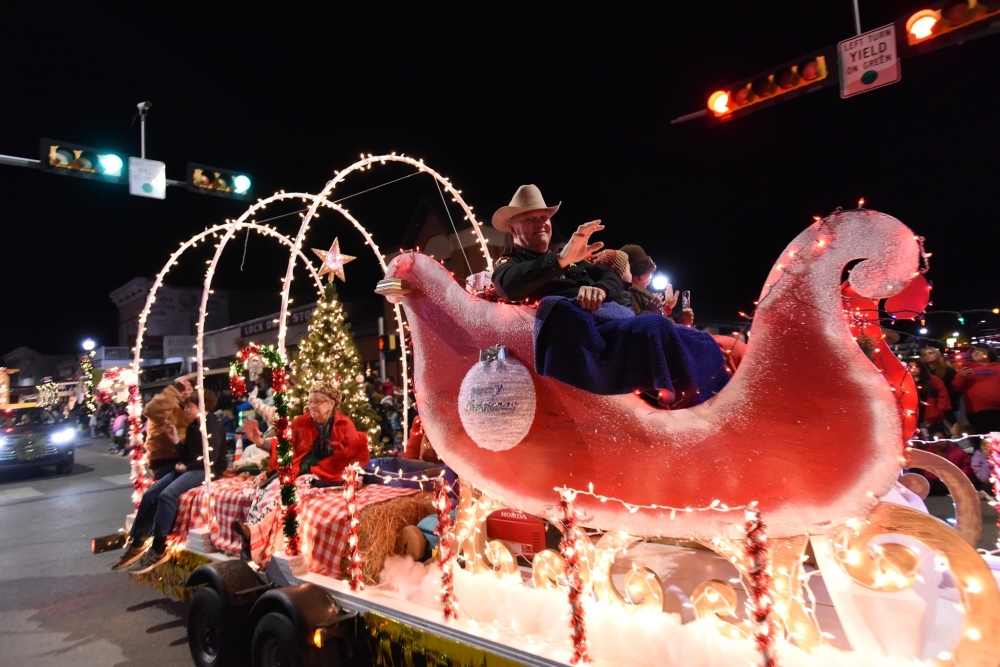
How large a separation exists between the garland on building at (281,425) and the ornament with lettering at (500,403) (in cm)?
159

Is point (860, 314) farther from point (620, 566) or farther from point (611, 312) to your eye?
point (620, 566)

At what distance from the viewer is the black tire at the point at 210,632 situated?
370cm

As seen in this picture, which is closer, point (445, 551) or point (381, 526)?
point (445, 551)

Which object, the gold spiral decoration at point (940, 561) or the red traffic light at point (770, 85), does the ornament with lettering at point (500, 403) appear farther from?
the red traffic light at point (770, 85)

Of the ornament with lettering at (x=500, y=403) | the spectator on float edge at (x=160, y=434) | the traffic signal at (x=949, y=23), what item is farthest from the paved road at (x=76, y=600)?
the traffic signal at (x=949, y=23)

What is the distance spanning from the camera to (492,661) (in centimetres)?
239

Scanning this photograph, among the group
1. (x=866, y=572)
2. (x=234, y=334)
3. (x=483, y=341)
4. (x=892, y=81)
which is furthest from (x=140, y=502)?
(x=234, y=334)

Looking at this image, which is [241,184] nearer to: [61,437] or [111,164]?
[111,164]

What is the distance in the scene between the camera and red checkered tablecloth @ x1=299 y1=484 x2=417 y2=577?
3518 millimetres

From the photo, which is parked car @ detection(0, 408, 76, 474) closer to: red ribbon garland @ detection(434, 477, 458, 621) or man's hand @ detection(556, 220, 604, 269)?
red ribbon garland @ detection(434, 477, 458, 621)

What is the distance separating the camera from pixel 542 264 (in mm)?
2590

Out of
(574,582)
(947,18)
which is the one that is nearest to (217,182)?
(574,582)

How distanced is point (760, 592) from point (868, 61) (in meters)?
6.38

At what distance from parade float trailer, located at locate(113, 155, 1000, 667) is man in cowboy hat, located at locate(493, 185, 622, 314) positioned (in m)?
0.16
